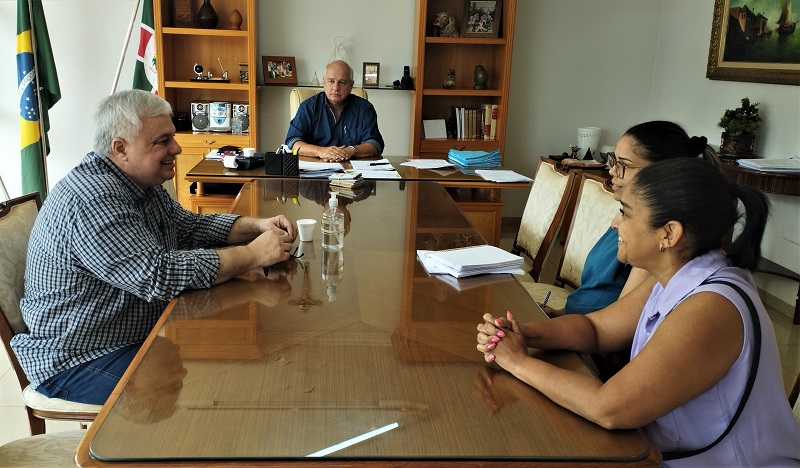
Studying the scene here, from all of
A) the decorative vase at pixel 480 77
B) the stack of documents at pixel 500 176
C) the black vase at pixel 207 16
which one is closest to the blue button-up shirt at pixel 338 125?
the stack of documents at pixel 500 176

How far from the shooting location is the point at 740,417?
114 centimetres

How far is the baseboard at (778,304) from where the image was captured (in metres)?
3.79

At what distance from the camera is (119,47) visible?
190 inches

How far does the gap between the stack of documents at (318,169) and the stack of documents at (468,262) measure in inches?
53.6

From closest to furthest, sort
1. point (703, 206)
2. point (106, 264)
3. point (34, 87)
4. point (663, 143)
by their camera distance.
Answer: point (703, 206), point (106, 264), point (663, 143), point (34, 87)

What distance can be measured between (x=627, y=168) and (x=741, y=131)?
2.61m

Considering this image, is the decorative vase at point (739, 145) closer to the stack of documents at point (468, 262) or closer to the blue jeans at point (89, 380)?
the stack of documents at point (468, 262)

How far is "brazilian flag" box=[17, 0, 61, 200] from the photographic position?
416 centimetres

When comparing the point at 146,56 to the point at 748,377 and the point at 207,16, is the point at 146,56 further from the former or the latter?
the point at 748,377

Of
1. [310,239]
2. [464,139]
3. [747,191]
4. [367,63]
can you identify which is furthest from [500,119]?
[747,191]

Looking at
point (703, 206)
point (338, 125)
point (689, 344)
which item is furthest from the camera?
point (338, 125)

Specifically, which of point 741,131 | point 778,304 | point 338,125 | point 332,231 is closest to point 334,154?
point 338,125

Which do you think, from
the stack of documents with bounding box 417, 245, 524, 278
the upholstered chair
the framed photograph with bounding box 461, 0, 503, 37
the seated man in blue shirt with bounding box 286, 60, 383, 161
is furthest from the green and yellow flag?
the stack of documents with bounding box 417, 245, 524, 278

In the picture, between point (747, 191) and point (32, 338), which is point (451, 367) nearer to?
point (747, 191)
